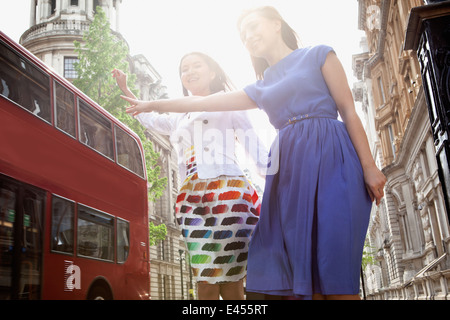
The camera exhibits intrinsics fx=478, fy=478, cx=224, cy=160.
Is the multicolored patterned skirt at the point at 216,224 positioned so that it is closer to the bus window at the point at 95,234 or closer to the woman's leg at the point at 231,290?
the woman's leg at the point at 231,290

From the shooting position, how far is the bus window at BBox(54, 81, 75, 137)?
15.5ft

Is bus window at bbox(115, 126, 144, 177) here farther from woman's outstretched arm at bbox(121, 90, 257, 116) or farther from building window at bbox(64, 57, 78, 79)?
building window at bbox(64, 57, 78, 79)

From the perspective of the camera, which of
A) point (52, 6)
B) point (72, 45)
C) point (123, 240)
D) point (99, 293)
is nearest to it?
point (99, 293)

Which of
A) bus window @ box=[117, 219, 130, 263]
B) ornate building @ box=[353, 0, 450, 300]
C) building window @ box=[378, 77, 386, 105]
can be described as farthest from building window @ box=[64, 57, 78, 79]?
building window @ box=[378, 77, 386, 105]

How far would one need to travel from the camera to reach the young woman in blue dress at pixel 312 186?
1596 millimetres

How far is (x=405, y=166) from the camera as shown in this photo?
2252 cm

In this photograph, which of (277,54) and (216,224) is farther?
(216,224)

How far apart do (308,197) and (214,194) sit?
693 millimetres

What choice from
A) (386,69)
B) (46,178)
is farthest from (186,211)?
(386,69)

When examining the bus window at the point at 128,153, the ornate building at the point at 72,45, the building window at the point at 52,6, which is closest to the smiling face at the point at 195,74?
the bus window at the point at 128,153

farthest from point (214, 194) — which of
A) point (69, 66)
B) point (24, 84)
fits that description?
point (69, 66)

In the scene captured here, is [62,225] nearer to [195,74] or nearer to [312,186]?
[195,74]

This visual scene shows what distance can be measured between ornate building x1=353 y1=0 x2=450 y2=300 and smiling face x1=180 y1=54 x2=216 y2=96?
42.9ft

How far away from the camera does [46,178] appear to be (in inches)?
170
